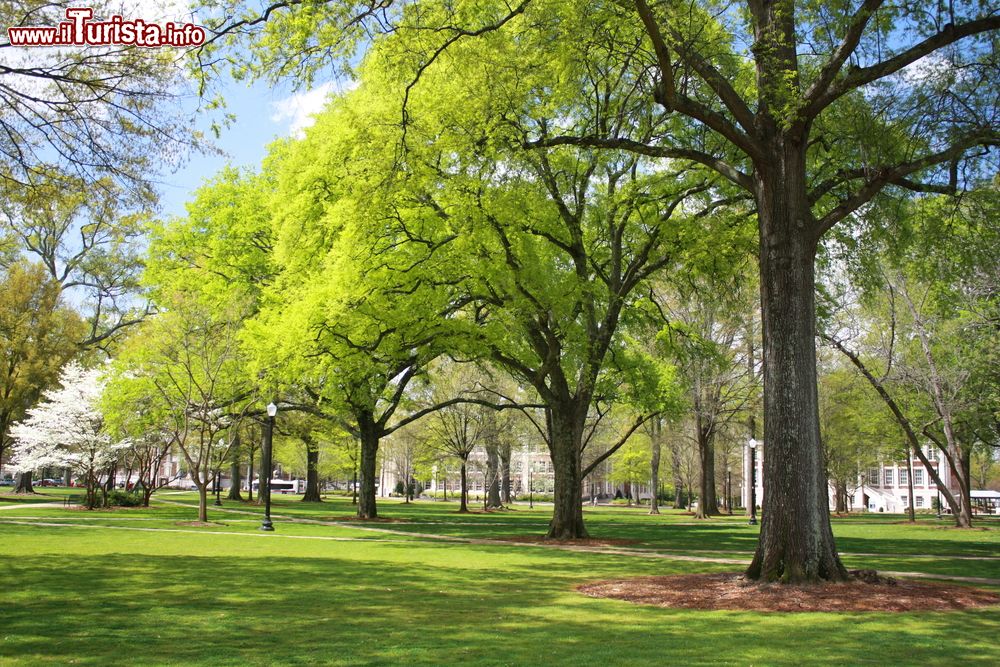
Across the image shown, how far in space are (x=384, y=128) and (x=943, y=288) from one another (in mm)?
13752

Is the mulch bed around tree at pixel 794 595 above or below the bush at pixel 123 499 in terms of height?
above

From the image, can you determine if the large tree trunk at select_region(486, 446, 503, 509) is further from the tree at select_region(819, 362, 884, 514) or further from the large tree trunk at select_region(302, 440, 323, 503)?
the tree at select_region(819, 362, 884, 514)

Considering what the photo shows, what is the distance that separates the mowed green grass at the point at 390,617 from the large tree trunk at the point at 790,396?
2120 mm

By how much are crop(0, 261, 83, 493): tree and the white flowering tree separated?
1.87 m

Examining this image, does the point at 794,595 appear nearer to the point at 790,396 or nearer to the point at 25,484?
the point at 790,396

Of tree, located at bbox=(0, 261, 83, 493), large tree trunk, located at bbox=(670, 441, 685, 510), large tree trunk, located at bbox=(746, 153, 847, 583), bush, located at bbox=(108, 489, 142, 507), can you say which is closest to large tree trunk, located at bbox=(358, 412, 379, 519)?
bush, located at bbox=(108, 489, 142, 507)

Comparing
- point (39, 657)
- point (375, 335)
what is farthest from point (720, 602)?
point (375, 335)

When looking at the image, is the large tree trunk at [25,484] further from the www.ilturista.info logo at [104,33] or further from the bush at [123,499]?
the www.ilturista.info logo at [104,33]

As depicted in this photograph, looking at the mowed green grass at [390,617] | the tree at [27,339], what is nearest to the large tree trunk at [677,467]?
the tree at [27,339]

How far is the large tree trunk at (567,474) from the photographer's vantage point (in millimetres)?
23172

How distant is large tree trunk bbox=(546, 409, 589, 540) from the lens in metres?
23.2

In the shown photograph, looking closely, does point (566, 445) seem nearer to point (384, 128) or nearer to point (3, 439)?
point (384, 128)

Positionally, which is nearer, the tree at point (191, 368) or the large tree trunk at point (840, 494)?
the tree at point (191, 368)

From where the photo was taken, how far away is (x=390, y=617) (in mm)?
9578
